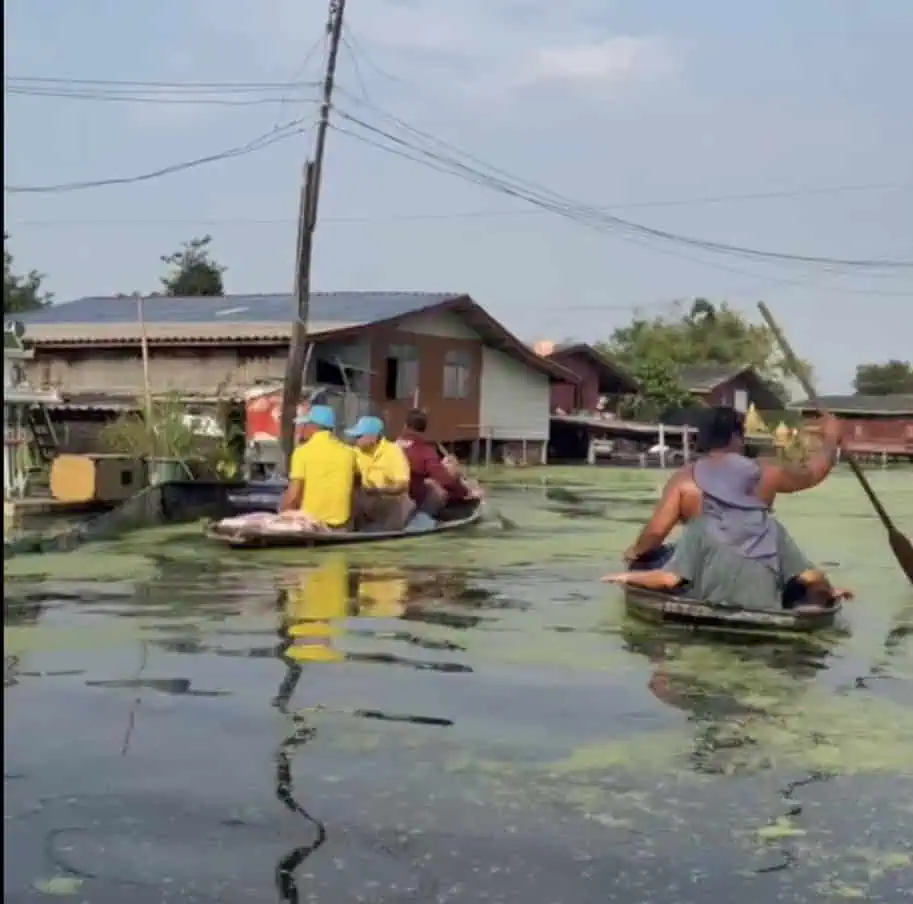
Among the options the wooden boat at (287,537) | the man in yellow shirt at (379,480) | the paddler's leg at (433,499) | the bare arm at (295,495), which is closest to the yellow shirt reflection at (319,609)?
the wooden boat at (287,537)

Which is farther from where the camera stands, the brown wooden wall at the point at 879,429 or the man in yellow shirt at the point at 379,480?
the brown wooden wall at the point at 879,429

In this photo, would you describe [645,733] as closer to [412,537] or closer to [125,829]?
[125,829]

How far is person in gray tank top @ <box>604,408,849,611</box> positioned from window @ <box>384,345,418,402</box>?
21393mm

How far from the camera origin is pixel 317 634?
8.94 m

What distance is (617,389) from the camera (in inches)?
1791

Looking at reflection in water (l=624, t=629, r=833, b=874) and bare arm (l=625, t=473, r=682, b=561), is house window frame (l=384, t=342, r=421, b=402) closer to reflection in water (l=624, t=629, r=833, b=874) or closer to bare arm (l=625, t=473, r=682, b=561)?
bare arm (l=625, t=473, r=682, b=561)

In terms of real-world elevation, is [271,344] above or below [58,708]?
above

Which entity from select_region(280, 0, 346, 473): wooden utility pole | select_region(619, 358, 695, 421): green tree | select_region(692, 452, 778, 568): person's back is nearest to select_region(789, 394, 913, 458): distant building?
select_region(619, 358, 695, 421): green tree

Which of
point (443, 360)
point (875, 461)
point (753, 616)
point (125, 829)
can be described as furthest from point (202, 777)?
point (875, 461)

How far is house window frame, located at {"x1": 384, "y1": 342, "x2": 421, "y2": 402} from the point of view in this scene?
30.3 metres

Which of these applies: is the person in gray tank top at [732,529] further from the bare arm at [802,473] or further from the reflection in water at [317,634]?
the reflection in water at [317,634]

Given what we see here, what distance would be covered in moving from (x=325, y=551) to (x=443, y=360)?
19.3 metres

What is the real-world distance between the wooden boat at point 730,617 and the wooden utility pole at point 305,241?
12767 mm

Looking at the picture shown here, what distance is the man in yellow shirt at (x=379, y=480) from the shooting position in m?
13.8
